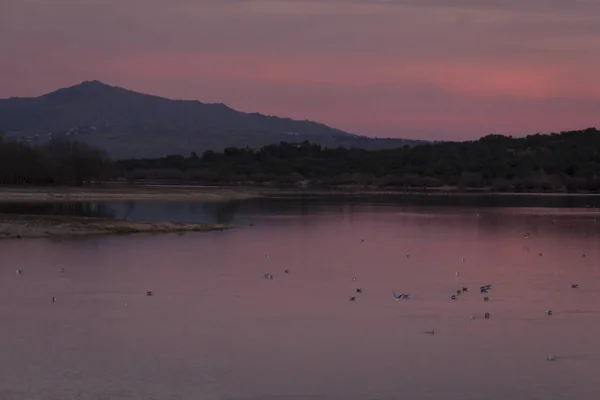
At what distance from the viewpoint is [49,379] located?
1645cm

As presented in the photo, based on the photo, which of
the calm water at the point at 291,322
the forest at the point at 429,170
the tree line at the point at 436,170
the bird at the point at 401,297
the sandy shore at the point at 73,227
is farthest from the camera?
the tree line at the point at 436,170

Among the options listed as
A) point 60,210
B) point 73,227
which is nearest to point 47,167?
point 60,210

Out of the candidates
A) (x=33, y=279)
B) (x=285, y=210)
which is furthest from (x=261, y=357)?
(x=285, y=210)

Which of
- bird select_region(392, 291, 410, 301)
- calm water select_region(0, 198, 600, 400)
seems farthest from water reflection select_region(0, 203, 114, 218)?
bird select_region(392, 291, 410, 301)

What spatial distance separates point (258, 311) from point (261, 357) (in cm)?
520

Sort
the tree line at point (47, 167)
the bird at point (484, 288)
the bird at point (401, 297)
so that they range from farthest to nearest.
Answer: the tree line at point (47, 167) < the bird at point (484, 288) < the bird at point (401, 297)

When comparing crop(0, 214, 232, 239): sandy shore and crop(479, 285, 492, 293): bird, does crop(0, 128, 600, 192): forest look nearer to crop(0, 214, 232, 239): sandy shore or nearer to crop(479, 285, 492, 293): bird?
crop(0, 214, 232, 239): sandy shore

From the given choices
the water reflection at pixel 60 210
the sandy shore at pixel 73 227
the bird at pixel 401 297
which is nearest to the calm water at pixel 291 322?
the bird at pixel 401 297

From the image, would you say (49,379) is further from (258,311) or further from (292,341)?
(258,311)

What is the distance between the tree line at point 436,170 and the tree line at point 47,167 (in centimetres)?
4643

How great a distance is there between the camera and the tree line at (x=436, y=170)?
160250 millimetres

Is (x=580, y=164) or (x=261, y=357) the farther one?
(x=580, y=164)

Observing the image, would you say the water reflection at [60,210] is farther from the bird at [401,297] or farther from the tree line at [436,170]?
the tree line at [436,170]

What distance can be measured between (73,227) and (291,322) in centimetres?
2545
